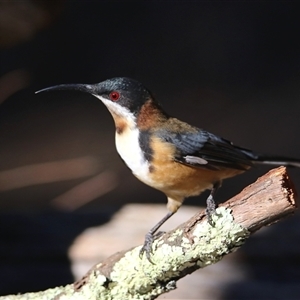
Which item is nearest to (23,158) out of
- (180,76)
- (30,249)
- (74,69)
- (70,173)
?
(70,173)

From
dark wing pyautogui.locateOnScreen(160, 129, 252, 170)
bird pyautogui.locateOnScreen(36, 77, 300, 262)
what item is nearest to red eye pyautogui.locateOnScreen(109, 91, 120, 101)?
bird pyautogui.locateOnScreen(36, 77, 300, 262)

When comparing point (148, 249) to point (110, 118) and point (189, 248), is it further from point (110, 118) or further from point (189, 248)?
point (110, 118)

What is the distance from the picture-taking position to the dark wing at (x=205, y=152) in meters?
2.15

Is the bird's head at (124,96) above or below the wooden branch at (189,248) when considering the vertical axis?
above

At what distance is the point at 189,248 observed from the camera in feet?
5.84

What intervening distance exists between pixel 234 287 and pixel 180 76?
13.9 ft

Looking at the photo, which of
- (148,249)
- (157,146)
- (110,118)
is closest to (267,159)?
(157,146)

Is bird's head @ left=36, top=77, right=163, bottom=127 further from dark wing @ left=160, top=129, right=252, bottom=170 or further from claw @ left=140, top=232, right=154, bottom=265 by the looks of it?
claw @ left=140, top=232, right=154, bottom=265

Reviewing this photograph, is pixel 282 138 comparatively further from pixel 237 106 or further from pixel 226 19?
pixel 226 19

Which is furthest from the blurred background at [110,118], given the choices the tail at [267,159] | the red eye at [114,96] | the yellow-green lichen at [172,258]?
the red eye at [114,96]

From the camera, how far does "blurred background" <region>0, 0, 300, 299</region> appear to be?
241cm

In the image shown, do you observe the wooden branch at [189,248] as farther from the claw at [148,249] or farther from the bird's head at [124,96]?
the bird's head at [124,96]

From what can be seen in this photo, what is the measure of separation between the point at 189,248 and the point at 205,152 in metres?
0.52

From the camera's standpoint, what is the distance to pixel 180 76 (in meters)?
6.38
